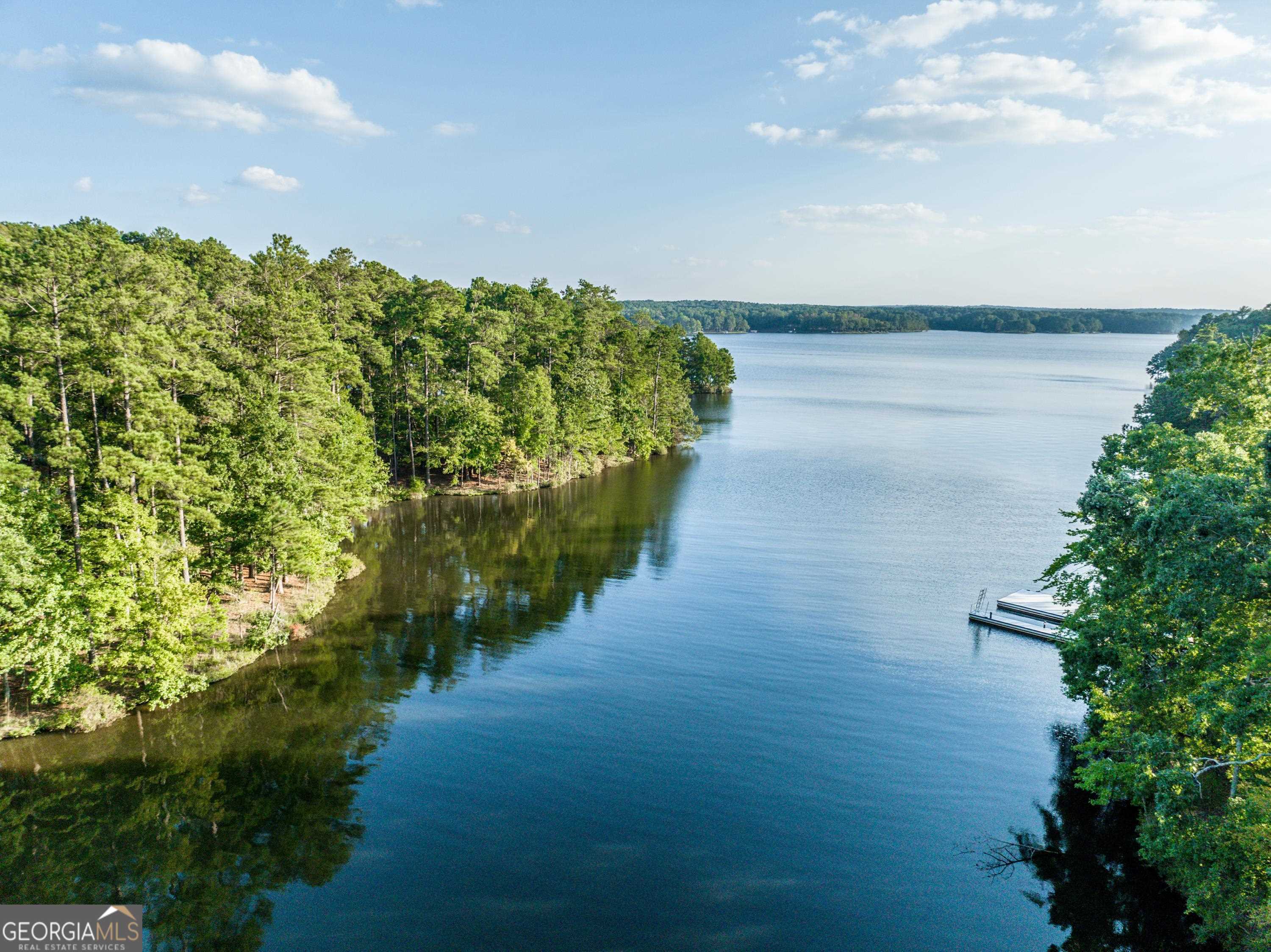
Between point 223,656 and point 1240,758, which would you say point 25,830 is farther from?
point 1240,758

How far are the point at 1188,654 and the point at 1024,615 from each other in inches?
684

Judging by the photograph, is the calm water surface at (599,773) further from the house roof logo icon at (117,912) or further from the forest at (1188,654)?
the forest at (1188,654)

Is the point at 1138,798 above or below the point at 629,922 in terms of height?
above

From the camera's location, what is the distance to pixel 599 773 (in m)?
22.8

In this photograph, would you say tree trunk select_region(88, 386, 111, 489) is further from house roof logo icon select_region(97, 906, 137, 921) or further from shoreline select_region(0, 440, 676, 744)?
house roof logo icon select_region(97, 906, 137, 921)

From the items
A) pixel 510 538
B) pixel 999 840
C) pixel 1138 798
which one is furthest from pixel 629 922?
pixel 510 538

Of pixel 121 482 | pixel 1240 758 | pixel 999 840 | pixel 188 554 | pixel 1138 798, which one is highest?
pixel 121 482

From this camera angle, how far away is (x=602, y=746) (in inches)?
955

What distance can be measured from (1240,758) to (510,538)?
126 ft

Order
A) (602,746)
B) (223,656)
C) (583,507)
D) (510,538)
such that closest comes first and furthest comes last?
(602,746), (223,656), (510,538), (583,507)

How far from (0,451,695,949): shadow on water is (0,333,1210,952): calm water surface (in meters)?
0.10

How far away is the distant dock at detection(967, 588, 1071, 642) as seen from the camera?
34094mm

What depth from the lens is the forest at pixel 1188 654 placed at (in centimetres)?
1527

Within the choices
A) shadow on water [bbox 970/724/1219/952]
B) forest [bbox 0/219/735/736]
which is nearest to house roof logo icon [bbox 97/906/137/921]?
forest [bbox 0/219/735/736]
